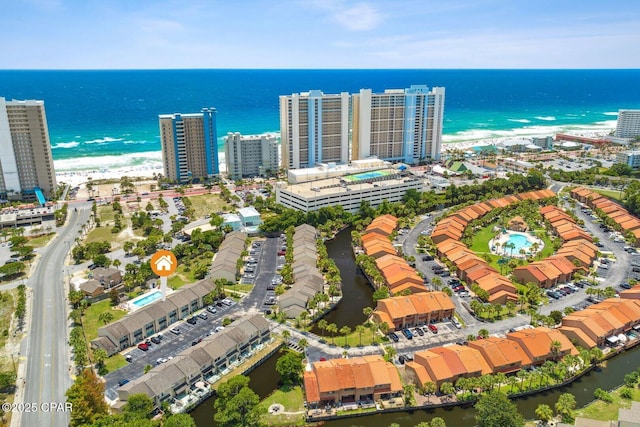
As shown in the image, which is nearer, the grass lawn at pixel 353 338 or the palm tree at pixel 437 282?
the grass lawn at pixel 353 338

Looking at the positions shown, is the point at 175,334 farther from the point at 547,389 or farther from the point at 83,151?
the point at 83,151

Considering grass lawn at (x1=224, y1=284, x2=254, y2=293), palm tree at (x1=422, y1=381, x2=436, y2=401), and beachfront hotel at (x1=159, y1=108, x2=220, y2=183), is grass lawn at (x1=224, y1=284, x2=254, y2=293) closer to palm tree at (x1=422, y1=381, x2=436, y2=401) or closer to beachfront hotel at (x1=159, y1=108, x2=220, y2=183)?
palm tree at (x1=422, y1=381, x2=436, y2=401)

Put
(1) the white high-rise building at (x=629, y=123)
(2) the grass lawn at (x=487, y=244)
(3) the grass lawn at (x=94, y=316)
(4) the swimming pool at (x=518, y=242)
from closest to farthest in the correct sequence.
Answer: (3) the grass lawn at (x=94, y=316)
(2) the grass lawn at (x=487, y=244)
(4) the swimming pool at (x=518, y=242)
(1) the white high-rise building at (x=629, y=123)

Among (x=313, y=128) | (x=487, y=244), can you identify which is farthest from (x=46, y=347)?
(x=313, y=128)

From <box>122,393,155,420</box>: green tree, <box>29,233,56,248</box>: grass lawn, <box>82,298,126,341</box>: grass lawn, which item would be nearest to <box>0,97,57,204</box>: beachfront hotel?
<box>29,233,56,248</box>: grass lawn

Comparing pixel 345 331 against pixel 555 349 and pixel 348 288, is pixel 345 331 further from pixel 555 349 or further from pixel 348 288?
pixel 555 349

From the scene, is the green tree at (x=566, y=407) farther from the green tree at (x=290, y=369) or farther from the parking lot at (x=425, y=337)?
the green tree at (x=290, y=369)

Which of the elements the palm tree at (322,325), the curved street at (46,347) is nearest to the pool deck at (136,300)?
the curved street at (46,347)
